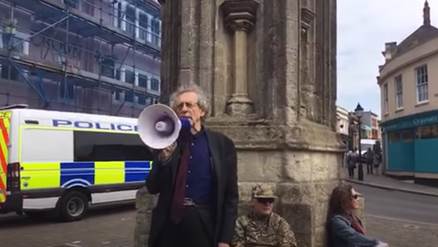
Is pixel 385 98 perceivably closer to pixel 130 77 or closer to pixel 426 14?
pixel 426 14

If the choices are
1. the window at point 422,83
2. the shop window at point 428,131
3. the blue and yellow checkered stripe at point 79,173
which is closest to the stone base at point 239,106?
the blue and yellow checkered stripe at point 79,173

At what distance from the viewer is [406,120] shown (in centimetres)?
2609

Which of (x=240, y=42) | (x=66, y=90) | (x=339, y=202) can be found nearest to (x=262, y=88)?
(x=240, y=42)

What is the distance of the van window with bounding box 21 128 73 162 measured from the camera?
1122 cm

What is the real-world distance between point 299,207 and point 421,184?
869 inches

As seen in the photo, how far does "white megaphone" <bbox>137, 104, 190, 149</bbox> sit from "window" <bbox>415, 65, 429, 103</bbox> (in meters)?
24.1

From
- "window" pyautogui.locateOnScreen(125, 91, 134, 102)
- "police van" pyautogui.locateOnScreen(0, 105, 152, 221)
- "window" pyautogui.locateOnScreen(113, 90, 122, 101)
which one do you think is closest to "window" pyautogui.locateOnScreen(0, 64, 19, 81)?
"window" pyautogui.locateOnScreen(113, 90, 122, 101)

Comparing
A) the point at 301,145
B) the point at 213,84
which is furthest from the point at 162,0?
the point at 301,145

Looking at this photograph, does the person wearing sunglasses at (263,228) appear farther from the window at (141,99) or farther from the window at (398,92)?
the window at (141,99)

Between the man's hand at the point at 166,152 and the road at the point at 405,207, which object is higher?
the man's hand at the point at 166,152

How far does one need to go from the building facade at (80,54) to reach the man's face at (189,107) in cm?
2010

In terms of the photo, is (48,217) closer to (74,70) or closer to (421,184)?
(74,70)

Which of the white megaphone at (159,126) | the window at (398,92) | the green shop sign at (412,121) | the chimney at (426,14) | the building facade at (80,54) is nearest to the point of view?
the white megaphone at (159,126)

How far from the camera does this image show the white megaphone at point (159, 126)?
2.69m
